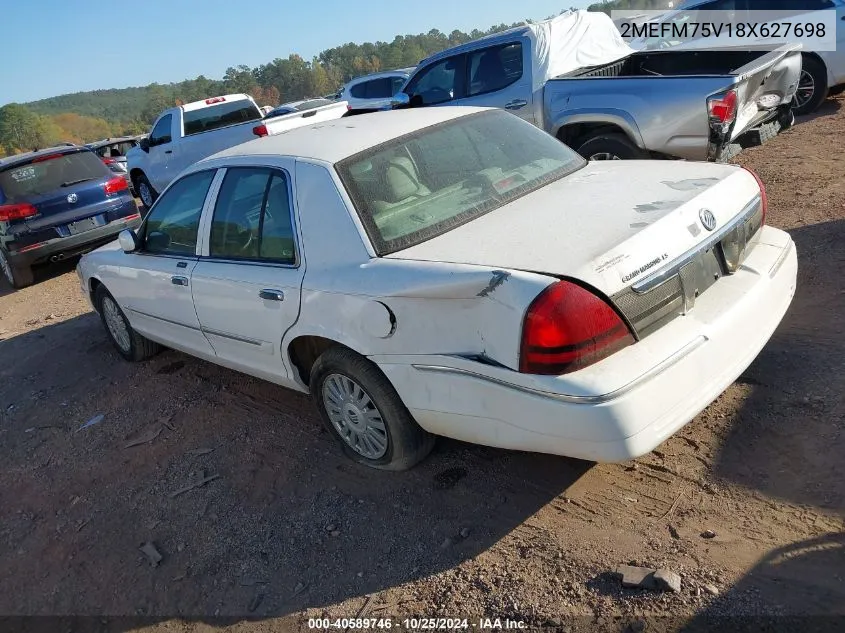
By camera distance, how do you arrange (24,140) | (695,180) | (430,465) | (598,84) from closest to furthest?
(695,180) < (430,465) < (598,84) < (24,140)

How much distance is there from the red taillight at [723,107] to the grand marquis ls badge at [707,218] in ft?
10.5

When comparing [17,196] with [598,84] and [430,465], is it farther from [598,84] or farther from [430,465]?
[430,465]

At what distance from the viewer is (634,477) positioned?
3.19m

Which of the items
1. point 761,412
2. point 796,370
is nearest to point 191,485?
point 761,412

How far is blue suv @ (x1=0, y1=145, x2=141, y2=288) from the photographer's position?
28.7ft

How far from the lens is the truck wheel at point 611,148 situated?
6.41 metres

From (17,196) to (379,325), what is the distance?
7718 millimetres

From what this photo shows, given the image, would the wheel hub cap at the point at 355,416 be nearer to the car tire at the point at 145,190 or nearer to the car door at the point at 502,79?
the car door at the point at 502,79

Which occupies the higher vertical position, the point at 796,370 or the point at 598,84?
the point at 598,84

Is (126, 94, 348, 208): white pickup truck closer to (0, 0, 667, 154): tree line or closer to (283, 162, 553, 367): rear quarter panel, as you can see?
(283, 162, 553, 367): rear quarter panel

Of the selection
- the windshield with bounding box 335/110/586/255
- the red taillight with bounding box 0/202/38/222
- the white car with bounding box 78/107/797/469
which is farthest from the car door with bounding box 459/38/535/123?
the red taillight with bounding box 0/202/38/222

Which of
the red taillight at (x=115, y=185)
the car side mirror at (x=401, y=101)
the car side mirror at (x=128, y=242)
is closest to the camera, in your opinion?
the car side mirror at (x=128, y=242)

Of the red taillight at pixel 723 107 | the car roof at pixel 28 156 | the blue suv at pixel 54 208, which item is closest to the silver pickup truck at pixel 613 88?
the red taillight at pixel 723 107

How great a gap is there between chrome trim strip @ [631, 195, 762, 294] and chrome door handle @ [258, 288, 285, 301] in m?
1.74
